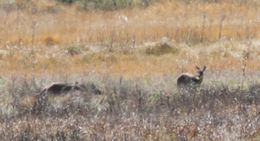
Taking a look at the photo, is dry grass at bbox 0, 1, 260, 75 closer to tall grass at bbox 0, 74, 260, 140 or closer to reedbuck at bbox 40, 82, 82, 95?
reedbuck at bbox 40, 82, 82, 95

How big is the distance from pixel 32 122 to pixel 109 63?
10795 millimetres

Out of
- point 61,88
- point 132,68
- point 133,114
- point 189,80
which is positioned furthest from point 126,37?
point 133,114

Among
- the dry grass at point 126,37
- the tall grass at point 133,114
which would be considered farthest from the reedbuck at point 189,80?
the dry grass at point 126,37

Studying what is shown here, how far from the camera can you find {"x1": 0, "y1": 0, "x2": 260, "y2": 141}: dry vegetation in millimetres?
9086

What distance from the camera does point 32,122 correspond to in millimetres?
9344

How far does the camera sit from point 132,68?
1923 centimetres

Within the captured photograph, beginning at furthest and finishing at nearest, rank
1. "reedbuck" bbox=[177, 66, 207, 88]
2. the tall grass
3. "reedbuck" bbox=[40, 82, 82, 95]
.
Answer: "reedbuck" bbox=[177, 66, 207, 88] < "reedbuck" bbox=[40, 82, 82, 95] < the tall grass

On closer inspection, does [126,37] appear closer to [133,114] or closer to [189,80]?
[189,80]

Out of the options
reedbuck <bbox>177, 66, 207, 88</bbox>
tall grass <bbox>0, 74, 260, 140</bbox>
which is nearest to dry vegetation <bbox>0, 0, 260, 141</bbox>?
Answer: tall grass <bbox>0, 74, 260, 140</bbox>

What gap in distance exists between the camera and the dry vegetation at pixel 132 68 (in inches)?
358

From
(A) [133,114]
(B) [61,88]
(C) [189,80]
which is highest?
(A) [133,114]

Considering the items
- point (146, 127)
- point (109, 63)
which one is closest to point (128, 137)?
point (146, 127)

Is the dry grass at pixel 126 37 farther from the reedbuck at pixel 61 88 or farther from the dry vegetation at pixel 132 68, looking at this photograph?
the reedbuck at pixel 61 88

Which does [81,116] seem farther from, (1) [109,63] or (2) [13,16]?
(2) [13,16]
